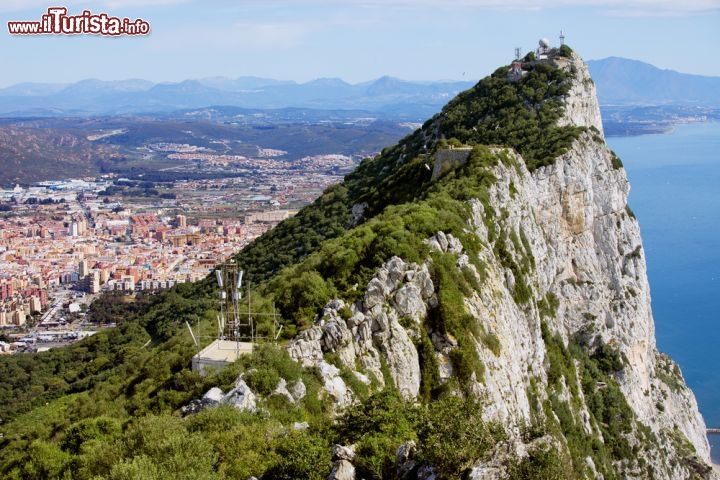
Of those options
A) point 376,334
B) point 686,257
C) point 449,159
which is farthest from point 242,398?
point 686,257

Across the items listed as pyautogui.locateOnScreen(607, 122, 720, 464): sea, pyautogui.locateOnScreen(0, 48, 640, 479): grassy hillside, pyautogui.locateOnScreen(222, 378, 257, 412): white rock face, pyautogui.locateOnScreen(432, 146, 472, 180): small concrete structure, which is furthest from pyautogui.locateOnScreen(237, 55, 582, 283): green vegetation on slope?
pyautogui.locateOnScreen(607, 122, 720, 464): sea

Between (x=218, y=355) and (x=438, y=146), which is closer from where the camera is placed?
(x=218, y=355)

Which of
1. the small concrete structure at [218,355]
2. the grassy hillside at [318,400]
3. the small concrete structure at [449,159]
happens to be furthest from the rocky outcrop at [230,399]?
the small concrete structure at [449,159]

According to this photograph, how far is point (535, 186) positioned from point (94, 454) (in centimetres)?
1960

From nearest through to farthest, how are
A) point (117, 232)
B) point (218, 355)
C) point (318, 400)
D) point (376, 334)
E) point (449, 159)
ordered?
1. point (318, 400)
2. point (218, 355)
3. point (376, 334)
4. point (449, 159)
5. point (117, 232)

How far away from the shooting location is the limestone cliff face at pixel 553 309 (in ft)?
49.0

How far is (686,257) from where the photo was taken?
8244cm

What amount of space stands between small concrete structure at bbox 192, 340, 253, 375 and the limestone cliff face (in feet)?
3.64

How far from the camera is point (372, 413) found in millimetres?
11367

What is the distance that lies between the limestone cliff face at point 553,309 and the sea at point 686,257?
1874 centimetres

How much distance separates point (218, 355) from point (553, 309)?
16045mm

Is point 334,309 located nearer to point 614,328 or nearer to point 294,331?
point 294,331

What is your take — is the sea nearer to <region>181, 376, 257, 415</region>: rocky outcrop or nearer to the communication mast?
the communication mast

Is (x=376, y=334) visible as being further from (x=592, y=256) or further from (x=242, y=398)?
(x=592, y=256)
